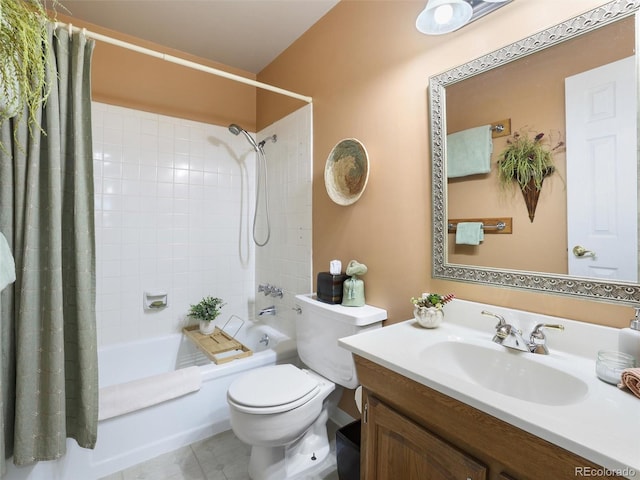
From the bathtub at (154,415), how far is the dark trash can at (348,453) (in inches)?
25.8

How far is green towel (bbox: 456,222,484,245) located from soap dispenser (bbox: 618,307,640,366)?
48cm

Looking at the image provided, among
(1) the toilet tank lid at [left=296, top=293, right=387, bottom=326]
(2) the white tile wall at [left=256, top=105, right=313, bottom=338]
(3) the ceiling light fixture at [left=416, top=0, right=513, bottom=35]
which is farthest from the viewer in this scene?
(2) the white tile wall at [left=256, top=105, right=313, bottom=338]

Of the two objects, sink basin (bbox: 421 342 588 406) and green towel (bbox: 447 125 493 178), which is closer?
sink basin (bbox: 421 342 588 406)

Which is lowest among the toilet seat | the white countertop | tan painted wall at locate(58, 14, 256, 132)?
the toilet seat

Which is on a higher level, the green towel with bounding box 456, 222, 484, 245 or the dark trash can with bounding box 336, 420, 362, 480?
the green towel with bounding box 456, 222, 484, 245

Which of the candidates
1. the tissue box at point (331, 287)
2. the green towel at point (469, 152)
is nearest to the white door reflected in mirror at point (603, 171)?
the green towel at point (469, 152)

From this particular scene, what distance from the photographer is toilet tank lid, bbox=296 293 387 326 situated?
4.60ft

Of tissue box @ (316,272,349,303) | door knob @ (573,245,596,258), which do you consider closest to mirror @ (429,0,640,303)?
door knob @ (573,245,596,258)

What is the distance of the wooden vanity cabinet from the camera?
61 centimetres

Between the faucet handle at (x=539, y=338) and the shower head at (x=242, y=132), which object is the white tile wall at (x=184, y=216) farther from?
the faucet handle at (x=539, y=338)

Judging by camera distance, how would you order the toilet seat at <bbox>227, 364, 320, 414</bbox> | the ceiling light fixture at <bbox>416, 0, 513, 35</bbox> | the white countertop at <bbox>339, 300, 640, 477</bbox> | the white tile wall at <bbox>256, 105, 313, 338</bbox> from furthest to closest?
the white tile wall at <bbox>256, 105, 313, 338</bbox> → the toilet seat at <bbox>227, 364, 320, 414</bbox> → the ceiling light fixture at <bbox>416, 0, 513, 35</bbox> → the white countertop at <bbox>339, 300, 640, 477</bbox>

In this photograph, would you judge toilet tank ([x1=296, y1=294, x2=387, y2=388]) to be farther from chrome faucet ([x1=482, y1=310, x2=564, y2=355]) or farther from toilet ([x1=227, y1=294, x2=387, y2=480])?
chrome faucet ([x1=482, y1=310, x2=564, y2=355])

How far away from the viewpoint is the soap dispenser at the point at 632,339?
0.77 meters

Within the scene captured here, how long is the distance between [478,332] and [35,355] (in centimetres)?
173
